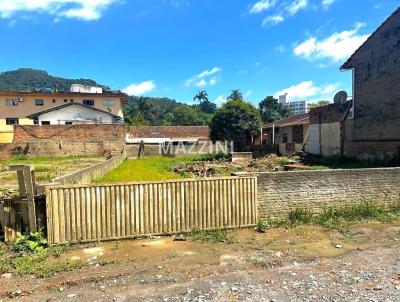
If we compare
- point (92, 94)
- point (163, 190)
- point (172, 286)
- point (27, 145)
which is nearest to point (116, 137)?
point (27, 145)

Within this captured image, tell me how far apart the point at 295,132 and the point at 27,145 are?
84.4 ft

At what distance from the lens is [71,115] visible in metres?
39.9

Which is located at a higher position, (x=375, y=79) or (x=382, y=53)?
(x=382, y=53)

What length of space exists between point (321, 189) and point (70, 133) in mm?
27766

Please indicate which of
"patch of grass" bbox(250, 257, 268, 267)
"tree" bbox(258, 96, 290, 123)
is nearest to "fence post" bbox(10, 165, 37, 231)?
"patch of grass" bbox(250, 257, 268, 267)

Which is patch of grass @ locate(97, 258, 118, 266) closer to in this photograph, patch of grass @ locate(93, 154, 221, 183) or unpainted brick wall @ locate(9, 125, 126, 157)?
patch of grass @ locate(93, 154, 221, 183)

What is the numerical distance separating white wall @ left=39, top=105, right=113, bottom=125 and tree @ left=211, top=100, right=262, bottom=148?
44.7 feet

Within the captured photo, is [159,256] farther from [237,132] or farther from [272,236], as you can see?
[237,132]

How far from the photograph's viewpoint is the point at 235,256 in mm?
6473

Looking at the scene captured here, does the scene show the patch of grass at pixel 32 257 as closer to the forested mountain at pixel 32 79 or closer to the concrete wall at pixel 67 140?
the concrete wall at pixel 67 140

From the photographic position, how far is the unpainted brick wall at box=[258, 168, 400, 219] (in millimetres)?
8758

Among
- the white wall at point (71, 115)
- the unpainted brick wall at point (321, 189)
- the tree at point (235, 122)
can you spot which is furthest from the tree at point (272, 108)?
the unpainted brick wall at point (321, 189)

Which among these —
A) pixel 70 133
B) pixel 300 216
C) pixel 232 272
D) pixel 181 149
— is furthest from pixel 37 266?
pixel 181 149

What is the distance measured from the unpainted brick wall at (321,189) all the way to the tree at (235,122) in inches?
1033
